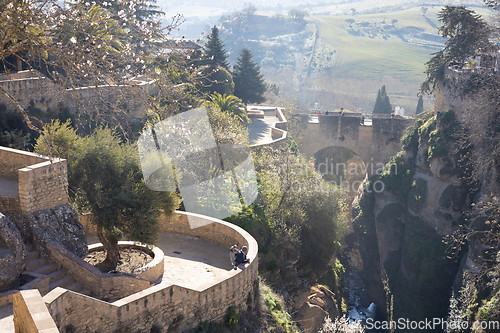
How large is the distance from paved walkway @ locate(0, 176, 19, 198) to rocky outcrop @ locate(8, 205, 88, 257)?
50 cm

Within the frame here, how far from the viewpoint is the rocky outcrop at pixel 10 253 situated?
335 inches

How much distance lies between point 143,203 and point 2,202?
322 centimetres

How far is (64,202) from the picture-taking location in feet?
35.7

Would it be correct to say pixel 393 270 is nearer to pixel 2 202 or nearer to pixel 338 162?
pixel 338 162

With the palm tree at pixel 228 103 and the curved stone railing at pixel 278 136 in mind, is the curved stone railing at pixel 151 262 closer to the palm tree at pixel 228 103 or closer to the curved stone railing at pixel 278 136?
the curved stone railing at pixel 278 136

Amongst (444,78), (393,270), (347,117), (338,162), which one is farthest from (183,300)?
(338,162)

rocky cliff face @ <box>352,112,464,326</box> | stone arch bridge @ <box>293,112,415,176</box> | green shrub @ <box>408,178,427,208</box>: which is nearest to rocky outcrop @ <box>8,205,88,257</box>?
rocky cliff face @ <box>352,112,464,326</box>

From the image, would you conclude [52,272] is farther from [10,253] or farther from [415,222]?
[415,222]

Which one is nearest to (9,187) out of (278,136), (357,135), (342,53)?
(278,136)

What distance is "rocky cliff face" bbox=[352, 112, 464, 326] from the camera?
86.6ft

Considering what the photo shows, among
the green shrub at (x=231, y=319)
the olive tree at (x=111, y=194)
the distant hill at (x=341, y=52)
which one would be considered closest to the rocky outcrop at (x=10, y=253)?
the olive tree at (x=111, y=194)

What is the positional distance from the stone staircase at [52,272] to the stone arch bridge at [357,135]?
3183 cm

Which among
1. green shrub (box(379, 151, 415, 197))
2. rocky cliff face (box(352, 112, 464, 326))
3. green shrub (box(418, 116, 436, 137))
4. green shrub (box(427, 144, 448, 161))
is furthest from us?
green shrub (box(379, 151, 415, 197))

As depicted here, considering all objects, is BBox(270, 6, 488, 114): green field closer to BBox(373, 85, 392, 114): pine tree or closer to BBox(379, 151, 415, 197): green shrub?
BBox(373, 85, 392, 114): pine tree
